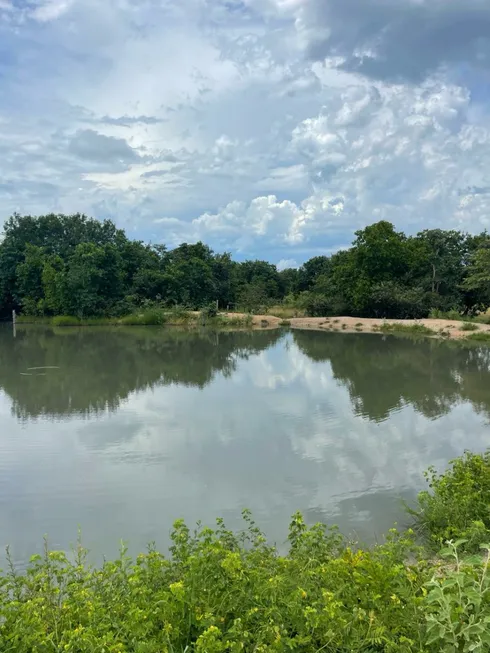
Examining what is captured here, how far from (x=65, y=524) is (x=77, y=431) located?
3616 millimetres

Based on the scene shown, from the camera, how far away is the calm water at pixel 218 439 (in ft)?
17.3

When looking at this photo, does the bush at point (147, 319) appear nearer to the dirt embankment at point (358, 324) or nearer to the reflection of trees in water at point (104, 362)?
the reflection of trees in water at point (104, 362)

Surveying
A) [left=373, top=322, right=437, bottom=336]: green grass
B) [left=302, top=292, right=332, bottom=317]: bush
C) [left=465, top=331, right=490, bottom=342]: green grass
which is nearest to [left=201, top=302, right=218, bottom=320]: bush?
[left=302, top=292, right=332, bottom=317]: bush

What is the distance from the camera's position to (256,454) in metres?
7.13

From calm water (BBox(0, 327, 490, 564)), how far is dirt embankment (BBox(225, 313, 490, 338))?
7533mm

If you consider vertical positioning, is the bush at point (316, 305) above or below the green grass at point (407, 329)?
above

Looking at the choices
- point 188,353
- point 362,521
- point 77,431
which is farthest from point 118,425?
point 188,353

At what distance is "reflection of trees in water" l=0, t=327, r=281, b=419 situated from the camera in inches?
434

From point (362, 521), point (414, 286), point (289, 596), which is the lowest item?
point (362, 521)

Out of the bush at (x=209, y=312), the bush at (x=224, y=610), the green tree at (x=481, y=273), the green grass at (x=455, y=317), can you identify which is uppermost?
the green tree at (x=481, y=273)

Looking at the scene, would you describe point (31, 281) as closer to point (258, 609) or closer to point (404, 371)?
point (404, 371)

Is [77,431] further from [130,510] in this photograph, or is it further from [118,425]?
[130,510]

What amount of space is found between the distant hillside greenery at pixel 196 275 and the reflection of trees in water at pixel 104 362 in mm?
5217

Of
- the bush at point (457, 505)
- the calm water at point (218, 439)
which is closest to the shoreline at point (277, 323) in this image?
the calm water at point (218, 439)
